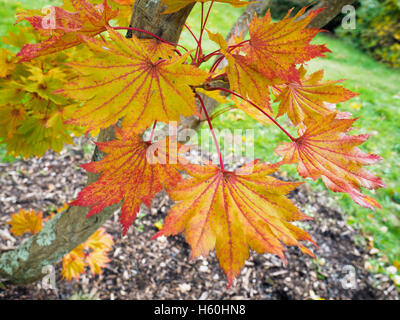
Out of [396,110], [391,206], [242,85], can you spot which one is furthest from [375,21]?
[242,85]

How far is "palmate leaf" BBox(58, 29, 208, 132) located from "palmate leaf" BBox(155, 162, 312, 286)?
0.16 meters

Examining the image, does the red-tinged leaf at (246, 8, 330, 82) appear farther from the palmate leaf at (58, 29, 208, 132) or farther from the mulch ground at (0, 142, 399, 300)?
the mulch ground at (0, 142, 399, 300)

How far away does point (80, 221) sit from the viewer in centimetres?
124

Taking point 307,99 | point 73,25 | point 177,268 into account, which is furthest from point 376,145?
point 73,25

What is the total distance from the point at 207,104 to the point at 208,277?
1266mm

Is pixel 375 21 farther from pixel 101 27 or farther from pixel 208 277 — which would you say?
pixel 101 27

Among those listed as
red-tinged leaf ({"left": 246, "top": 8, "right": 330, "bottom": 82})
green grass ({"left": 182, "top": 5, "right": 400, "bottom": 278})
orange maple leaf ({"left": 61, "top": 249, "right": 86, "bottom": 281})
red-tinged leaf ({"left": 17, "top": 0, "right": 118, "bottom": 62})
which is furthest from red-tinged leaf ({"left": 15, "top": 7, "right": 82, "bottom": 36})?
orange maple leaf ({"left": 61, "top": 249, "right": 86, "bottom": 281})

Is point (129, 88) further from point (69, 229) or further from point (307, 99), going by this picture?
point (69, 229)

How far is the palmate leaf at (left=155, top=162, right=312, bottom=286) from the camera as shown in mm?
557

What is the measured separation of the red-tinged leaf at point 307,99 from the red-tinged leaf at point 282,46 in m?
0.16

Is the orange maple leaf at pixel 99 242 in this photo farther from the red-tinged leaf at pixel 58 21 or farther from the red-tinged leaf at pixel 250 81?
the red-tinged leaf at pixel 250 81

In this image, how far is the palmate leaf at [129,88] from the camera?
0.51 m

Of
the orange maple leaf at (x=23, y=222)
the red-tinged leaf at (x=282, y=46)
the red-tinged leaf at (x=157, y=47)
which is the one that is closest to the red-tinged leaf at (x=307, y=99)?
the red-tinged leaf at (x=282, y=46)

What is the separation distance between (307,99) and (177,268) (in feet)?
5.21
